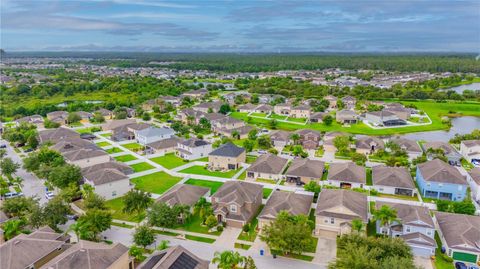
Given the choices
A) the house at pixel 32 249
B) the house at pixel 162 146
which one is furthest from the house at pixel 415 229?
the house at pixel 162 146

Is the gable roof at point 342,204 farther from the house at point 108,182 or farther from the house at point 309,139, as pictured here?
the house at point 309,139

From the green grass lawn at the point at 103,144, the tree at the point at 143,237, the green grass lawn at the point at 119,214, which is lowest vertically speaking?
the green grass lawn at the point at 119,214

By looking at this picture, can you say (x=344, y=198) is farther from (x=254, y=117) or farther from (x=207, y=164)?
(x=254, y=117)

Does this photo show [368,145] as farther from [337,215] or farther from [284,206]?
[284,206]

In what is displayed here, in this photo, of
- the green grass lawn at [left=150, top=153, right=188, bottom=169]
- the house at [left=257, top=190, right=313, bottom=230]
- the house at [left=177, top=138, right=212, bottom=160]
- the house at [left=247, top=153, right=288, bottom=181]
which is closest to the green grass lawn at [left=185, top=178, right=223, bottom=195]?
the house at [left=247, top=153, right=288, bottom=181]

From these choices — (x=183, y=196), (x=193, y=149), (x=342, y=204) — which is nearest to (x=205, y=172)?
(x=193, y=149)
